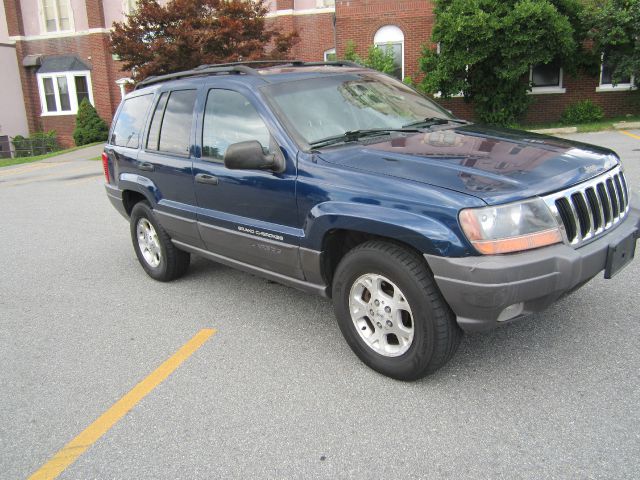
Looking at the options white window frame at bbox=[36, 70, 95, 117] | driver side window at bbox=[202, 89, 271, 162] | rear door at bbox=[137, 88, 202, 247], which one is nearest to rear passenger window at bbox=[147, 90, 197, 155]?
rear door at bbox=[137, 88, 202, 247]

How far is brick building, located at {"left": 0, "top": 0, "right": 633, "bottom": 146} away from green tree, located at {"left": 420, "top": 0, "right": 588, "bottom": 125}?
4.93 ft

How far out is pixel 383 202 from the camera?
3105mm

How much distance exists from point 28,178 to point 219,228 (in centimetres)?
1484

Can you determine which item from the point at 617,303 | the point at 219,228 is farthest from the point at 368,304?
the point at 617,303

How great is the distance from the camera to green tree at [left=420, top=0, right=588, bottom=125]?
1556 centimetres

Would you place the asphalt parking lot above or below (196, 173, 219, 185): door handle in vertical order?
below

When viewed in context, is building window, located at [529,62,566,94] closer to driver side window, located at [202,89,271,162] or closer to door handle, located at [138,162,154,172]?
door handle, located at [138,162,154,172]

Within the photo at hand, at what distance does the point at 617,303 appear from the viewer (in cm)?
416

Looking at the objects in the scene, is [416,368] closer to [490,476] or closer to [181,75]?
[490,476]

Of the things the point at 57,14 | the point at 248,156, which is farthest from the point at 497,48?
the point at 57,14

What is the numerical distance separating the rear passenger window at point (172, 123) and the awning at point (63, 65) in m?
26.2

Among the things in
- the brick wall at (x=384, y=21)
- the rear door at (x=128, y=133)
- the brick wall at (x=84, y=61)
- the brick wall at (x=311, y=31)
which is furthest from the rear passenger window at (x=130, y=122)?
the brick wall at (x=84, y=61)

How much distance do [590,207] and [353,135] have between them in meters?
1.59

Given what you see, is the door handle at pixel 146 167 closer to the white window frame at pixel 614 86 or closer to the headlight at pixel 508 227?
the headlight at pixel 508 227
